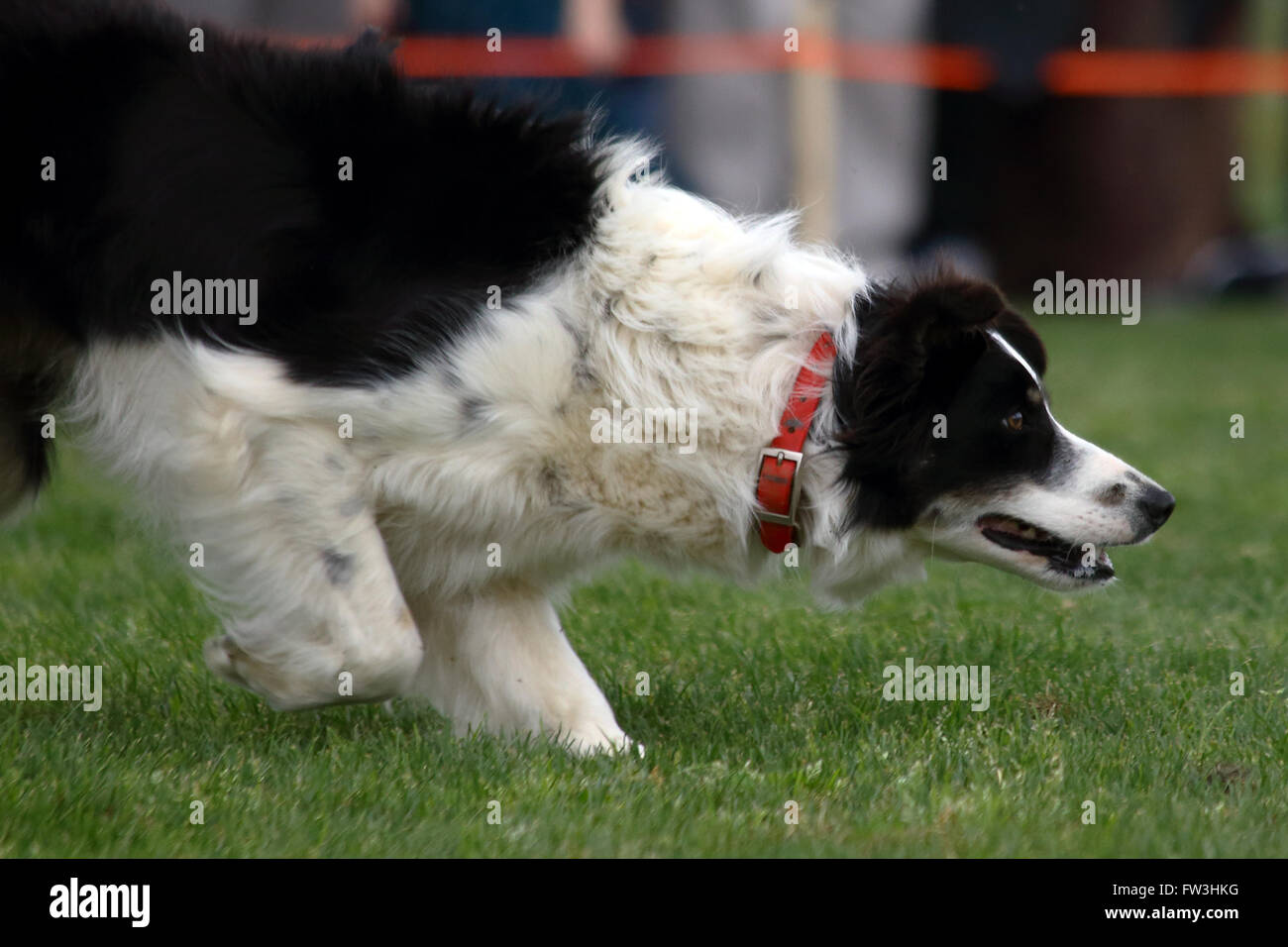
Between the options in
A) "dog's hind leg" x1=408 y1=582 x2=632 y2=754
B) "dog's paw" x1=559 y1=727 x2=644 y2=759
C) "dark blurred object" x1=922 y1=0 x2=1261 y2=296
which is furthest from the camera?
"dark blurred object" x1=922 y1=0 x2=1261 y2=296

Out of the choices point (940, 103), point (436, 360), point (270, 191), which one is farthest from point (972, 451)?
point (940, 103)

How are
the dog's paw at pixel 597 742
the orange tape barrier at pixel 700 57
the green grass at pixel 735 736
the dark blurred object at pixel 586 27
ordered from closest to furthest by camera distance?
the green grass at pixel 735 736, the dog's paw at pixel 597 742, the dark blurred object at pixel 586 27, the orange tape barrier at pixel 700 57

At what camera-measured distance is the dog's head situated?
12.5 ft

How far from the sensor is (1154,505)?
13.0 feet

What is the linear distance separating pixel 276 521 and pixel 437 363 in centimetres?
50

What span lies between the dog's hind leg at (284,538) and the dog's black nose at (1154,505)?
170 cm

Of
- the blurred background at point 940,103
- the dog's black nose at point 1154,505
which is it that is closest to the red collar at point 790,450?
the dog's black nose at point 1154,505

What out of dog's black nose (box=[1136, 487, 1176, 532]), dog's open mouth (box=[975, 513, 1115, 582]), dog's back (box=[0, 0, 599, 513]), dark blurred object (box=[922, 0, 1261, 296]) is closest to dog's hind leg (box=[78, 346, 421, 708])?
dog's back (box=[0, 0, 599, 513])

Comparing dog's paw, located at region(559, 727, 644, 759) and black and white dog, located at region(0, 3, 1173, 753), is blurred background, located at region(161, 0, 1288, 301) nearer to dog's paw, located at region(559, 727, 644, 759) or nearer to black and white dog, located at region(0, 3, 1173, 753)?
black and white dog, located at region(0, 3, 1173, 753)

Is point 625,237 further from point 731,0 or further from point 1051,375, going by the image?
point 731,0

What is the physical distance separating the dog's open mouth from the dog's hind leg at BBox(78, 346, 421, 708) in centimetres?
138

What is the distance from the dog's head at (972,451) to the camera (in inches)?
150

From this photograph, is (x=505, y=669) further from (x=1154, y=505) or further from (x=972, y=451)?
(x=1154, y=505)

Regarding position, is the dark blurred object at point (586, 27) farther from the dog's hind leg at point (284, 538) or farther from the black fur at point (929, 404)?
the dog's hind leg at point (284, 538)
